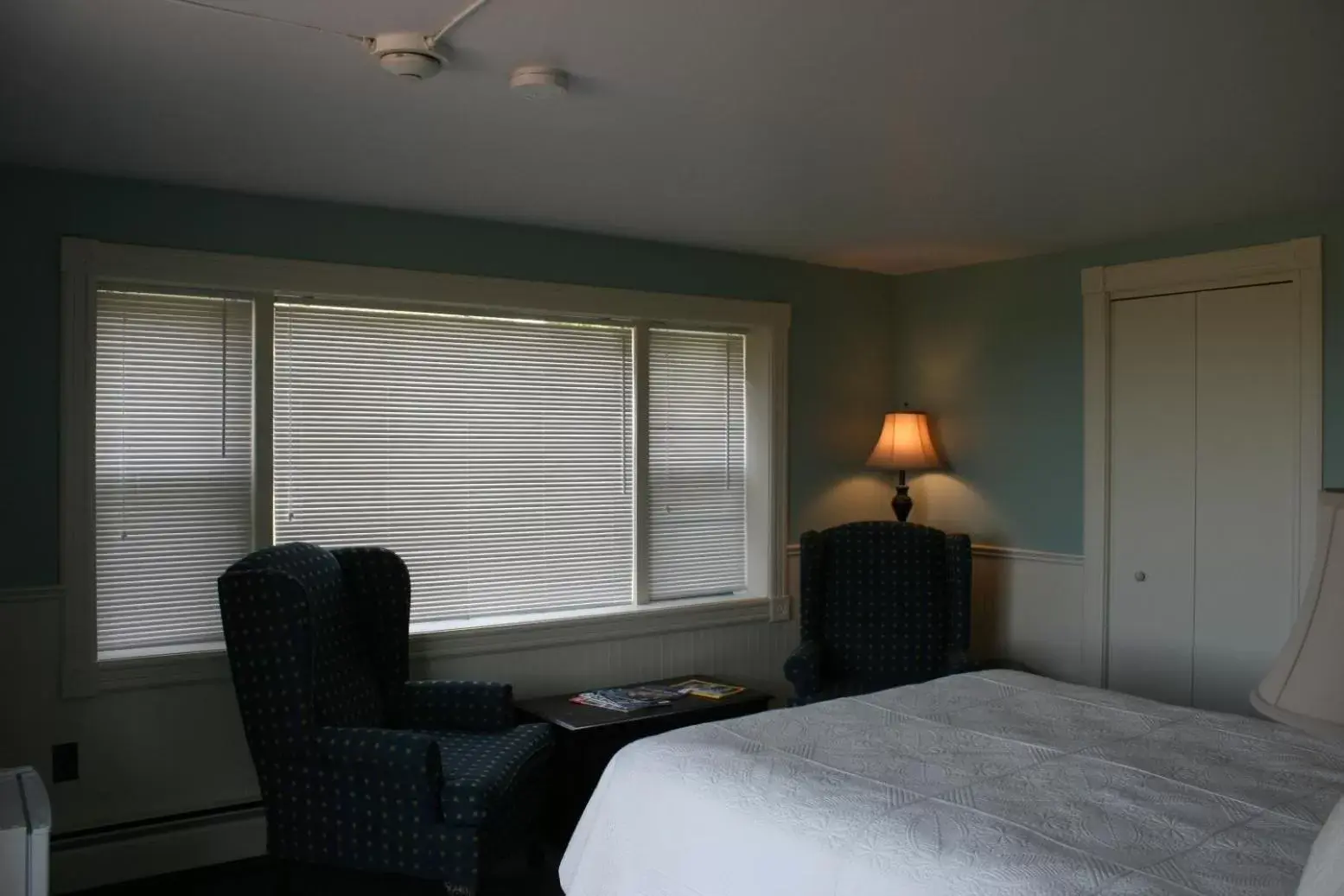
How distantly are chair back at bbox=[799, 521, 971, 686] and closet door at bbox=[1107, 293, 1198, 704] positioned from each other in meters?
0.68

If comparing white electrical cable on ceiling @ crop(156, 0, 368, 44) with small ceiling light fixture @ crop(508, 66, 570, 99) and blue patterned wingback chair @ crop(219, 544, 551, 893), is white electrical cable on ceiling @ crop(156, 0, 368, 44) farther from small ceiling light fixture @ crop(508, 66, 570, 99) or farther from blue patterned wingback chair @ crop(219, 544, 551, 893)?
blue patterned wingback chair @ crop(219, 544, 551, 893)

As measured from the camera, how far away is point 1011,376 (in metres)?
5.10

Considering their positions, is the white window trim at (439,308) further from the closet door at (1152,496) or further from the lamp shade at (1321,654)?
the lamp shade at (1321,654)

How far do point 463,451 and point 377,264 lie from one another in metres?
0.80

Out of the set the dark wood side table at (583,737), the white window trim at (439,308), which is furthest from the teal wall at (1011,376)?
the dark wood side table at (583,737)

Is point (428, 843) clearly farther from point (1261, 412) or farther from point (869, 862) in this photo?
point (1261, 412)

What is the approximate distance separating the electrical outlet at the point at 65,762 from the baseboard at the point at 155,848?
197 mm

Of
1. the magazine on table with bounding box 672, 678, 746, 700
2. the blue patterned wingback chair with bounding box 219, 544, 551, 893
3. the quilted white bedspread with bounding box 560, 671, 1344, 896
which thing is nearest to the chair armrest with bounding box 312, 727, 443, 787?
the blue patterned wingback chair with bounding box 219, 544, 551, 893

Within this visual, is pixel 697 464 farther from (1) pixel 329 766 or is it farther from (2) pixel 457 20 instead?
(2) pixel 457 20

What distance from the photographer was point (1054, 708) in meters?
3.13

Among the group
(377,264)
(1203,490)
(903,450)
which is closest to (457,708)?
(377,264)

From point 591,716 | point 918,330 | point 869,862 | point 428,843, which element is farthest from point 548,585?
point 869,862

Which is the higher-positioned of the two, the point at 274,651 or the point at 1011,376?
the point at 1011,376

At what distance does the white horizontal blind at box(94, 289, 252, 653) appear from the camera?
142 inches
